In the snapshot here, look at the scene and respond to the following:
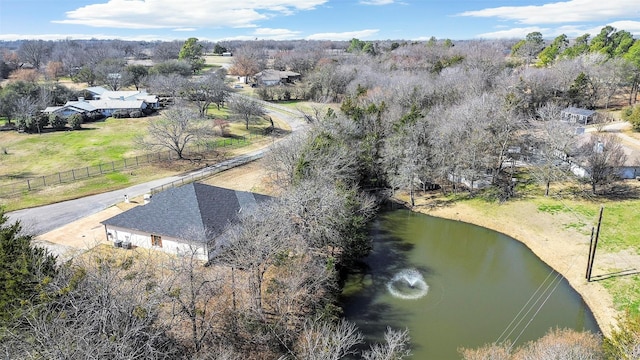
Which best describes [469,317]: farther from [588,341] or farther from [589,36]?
[589,36]

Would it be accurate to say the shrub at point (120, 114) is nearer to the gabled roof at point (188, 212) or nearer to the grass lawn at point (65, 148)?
the grass lawn at point (65, 148)

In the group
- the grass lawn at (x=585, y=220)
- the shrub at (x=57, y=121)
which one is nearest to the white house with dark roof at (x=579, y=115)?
the grass lawn at (x=585, y=220)

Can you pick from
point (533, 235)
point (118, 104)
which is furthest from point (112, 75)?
point (533, 235)

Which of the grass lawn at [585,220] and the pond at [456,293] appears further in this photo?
the grass lawn at [585,220]

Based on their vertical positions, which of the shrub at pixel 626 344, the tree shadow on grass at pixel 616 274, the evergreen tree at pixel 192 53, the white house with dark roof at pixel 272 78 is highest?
the evergreen tree at pixel 192 53

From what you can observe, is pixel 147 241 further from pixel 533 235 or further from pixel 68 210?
pixel 533 235
